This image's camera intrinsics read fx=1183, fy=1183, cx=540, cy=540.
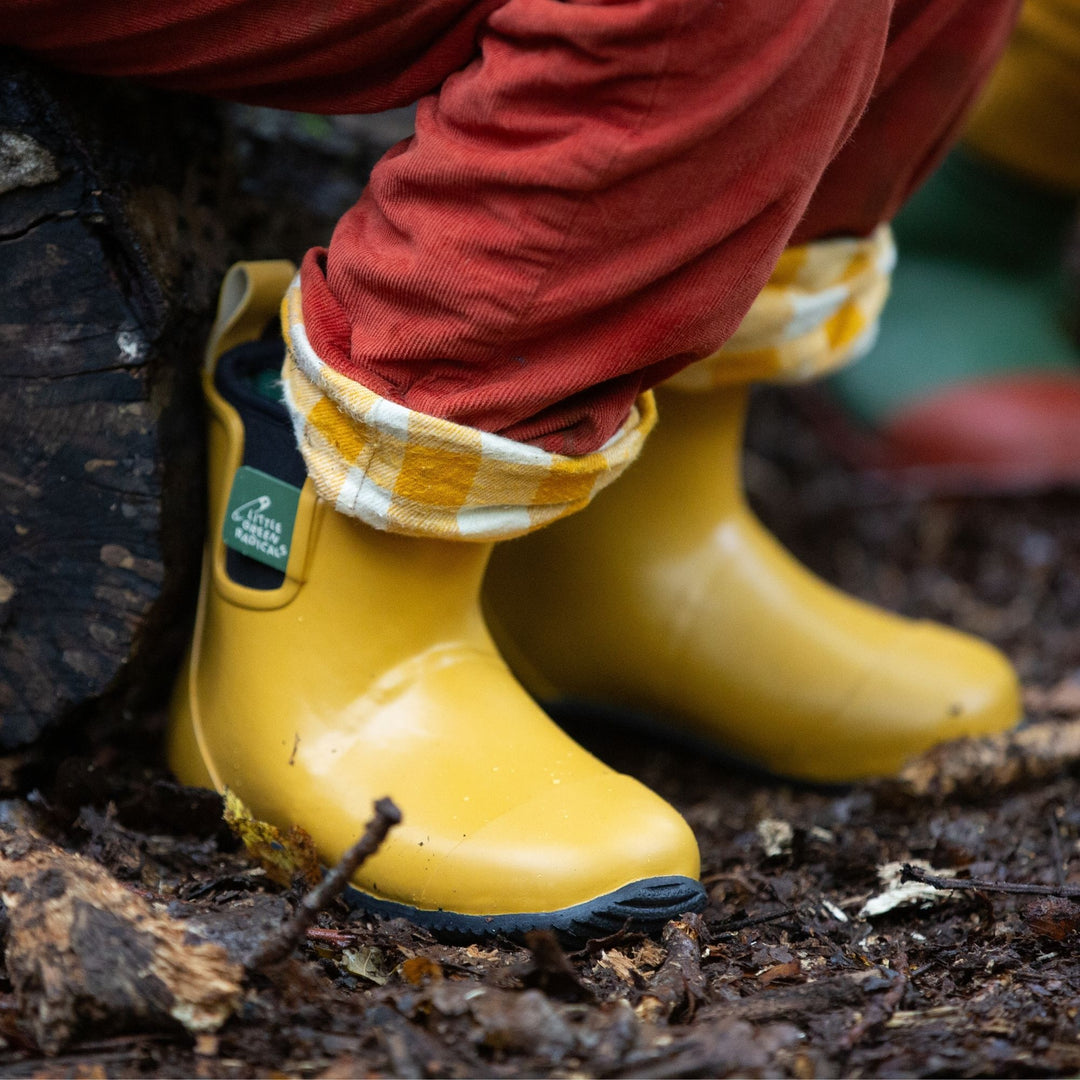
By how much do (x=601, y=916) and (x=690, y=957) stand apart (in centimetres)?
7

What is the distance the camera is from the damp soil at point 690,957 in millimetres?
663

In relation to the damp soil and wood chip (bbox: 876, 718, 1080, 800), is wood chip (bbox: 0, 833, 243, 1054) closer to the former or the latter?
the damp soil

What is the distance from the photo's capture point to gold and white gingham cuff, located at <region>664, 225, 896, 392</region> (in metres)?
1.07

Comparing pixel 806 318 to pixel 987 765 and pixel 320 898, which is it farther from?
pixel 320 898

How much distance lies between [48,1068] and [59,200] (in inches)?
23.9

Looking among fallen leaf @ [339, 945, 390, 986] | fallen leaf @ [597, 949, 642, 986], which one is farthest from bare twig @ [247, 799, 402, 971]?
fallen leaf @ [597, 949, 642, 986]

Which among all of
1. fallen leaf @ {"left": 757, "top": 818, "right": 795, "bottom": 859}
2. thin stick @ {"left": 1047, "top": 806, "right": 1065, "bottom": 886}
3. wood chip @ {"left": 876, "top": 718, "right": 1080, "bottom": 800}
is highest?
thin stick @ {"left": 1047, "top": 806, "right": 1065, "bottom": 886}

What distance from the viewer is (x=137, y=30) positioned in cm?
81

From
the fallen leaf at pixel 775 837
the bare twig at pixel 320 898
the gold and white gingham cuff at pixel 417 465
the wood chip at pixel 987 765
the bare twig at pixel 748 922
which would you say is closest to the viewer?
the bare twig at pixel 320 898

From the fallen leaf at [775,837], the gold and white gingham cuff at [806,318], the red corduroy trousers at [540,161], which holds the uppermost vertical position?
the red corduroy trousers at [540,161]

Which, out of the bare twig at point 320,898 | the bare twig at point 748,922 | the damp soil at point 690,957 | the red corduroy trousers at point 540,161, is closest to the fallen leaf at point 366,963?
the damp soil at point 690,957

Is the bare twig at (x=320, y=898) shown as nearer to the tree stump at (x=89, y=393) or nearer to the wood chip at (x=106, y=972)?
the wood chip at (x=106, y=972)

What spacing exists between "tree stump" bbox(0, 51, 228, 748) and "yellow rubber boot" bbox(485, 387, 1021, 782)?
0.40m

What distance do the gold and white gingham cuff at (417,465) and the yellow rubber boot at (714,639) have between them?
0.39m
